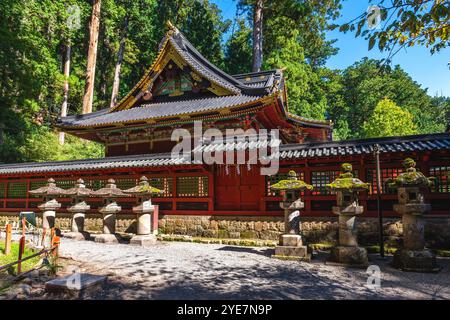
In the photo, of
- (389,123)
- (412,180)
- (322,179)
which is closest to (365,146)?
(322,179)

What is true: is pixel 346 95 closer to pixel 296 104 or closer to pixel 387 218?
pixel 296 104

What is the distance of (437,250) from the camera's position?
10.1 meters

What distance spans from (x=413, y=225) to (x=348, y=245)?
6.12 ft

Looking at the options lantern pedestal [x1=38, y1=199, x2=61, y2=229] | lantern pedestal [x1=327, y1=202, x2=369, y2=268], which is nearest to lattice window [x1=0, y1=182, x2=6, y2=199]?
lantern pedestal [x1=38, y1=199, x2=61, y2=229]

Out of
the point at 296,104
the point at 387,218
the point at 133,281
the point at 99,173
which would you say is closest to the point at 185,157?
the point at 99,173

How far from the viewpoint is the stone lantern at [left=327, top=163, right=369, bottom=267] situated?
8.70 meters

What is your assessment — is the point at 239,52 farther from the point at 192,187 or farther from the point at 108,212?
the point at 108,212

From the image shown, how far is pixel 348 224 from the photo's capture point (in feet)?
29.2

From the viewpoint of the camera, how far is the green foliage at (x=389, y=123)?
106 ft

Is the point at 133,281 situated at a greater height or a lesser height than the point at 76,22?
lesser

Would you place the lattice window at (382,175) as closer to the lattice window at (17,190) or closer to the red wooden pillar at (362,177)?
the red wooden pillar at (362,177)

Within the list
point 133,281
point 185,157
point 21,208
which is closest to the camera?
point 133,281

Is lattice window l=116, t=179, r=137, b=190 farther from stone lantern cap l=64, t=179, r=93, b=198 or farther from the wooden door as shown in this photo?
the wooden door

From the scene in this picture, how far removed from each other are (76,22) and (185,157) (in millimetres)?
22291
